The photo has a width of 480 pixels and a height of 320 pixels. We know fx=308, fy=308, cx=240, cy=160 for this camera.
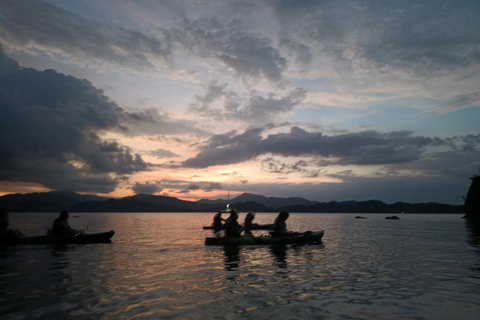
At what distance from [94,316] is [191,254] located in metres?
12.9

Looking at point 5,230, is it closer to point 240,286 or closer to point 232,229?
point 232,229

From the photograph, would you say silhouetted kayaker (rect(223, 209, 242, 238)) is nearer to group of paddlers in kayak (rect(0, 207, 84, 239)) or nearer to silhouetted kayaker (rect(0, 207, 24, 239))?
group of paddlers in kayak (rect(0, 207, 84, 239))

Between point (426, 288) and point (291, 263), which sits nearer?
point (426, 288)

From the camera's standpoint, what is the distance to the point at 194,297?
9.99 m

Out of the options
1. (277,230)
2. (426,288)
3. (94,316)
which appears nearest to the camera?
(94,316)

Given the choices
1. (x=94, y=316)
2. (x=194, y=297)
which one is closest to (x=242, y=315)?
(x=194, y=297)

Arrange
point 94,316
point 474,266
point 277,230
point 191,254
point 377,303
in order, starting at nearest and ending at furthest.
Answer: point 94,316 → point 377,303 → point 474,266 → point 191,254 → point 277,230

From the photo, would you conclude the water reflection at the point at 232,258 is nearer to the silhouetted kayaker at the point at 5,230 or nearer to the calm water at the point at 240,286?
the calm water at the point at 240,286

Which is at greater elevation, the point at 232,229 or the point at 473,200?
the point at 473,200

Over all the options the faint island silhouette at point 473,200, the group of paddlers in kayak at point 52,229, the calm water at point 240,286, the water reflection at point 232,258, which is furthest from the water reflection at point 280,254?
the faint island silhouette at point 473,200

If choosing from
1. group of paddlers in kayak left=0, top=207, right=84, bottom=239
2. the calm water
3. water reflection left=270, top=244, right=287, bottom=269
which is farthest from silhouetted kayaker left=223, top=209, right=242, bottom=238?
group of paddlers in kayak left=0, top=207, right=84, bottom=239

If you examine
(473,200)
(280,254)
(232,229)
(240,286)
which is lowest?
(280,254)

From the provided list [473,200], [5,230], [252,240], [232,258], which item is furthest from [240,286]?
[473,200]

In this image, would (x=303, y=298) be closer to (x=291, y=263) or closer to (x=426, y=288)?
(x=426, y=288)
